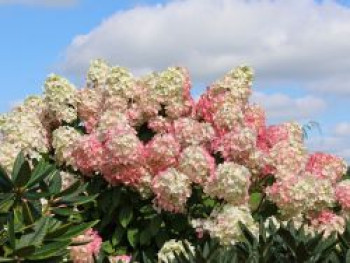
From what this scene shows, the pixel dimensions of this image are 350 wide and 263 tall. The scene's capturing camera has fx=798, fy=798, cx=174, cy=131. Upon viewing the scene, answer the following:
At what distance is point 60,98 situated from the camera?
7566 mm

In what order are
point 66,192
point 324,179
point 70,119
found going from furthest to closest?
1. point 70,119
2. point 324,179
3. point 66,192

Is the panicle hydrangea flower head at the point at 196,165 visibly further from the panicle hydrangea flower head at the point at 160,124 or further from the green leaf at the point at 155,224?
the panicle hydrangea flower head at the point at 160,124

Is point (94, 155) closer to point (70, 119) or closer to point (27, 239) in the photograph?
point (70, 119)

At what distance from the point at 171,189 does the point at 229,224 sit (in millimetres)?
525

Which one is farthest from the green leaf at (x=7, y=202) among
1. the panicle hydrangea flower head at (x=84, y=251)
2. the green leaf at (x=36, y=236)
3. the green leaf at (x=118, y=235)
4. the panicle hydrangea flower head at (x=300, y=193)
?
the panicle hydrangea flower head at (x=300, y=193)

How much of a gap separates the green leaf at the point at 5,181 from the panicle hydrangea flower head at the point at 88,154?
2.70 meters

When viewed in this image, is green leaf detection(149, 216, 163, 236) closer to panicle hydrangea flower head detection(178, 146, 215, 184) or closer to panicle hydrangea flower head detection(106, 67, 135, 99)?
panicle hydrangea flower head detection(178, 146, 215, 184)

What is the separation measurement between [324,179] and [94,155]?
206 cm

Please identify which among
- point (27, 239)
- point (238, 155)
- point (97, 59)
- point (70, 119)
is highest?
point (97, 59)

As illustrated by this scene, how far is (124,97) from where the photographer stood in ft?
24.2

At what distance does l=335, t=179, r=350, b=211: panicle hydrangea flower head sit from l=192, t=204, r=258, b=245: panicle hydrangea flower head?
1.30 meters

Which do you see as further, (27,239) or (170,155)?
(170,155)

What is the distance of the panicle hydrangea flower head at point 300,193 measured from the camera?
657cm

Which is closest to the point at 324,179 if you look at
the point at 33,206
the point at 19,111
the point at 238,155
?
the point at 238,155
